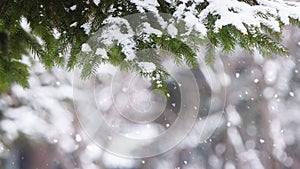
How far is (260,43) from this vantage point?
4.77 feet

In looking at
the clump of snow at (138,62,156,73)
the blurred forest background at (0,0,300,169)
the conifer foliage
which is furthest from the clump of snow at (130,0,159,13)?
the blurred forest background at (0,0,300,169)

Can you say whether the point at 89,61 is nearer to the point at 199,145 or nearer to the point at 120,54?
the point at 120,54

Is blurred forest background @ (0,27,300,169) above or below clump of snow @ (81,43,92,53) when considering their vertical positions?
below

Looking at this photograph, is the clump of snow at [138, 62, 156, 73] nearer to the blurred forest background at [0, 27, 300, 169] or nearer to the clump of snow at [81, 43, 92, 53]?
the clump of snow at [81, 43, 92, 53]

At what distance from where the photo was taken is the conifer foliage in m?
1.40

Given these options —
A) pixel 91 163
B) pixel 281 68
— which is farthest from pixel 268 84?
pixel 91 163

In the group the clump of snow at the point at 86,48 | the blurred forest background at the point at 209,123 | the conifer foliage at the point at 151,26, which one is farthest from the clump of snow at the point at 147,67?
the blurred forest background at the point at 209,123

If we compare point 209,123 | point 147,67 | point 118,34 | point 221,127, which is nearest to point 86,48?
point 118,34

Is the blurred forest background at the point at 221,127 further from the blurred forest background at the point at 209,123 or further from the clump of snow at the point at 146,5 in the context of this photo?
the clump of snow at the point at 146,5

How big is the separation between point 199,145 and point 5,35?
805cm

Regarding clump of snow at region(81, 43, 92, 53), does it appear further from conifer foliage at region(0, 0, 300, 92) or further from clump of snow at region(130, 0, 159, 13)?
clump of snow at region(130, 0, 159, 13)

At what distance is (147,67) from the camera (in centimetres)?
146

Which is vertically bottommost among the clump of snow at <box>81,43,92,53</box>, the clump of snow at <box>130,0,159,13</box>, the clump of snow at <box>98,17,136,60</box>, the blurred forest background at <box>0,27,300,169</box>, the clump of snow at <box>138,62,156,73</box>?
the blurred forest background at <box>0,27,300,169</box>

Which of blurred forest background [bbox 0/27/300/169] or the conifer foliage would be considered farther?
blurred forest background [bbox 0/27/300/169]
